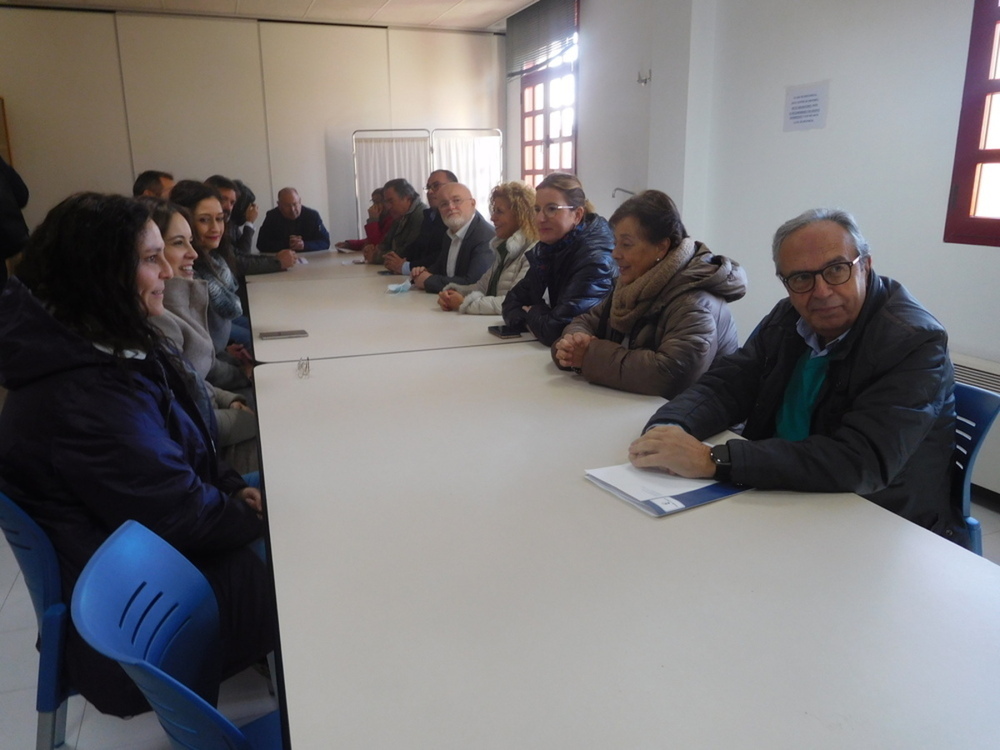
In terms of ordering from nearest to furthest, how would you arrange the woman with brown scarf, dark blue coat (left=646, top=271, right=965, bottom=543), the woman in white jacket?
dark blue coat (left=646, top=271, right=965, bottom=543), the woman with brown scarf, the woman in white jacket

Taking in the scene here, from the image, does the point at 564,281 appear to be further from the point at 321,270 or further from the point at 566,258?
the point at 321,270

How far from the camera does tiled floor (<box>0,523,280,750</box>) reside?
182cm

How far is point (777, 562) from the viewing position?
3.84 ft

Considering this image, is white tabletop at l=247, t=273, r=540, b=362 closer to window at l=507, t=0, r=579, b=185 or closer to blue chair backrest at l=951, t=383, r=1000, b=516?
blue chair backrest at l=951, t=383, r=1000, b=516

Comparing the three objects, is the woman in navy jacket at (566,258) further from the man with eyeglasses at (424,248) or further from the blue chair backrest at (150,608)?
the man with eyeglasses at (424,248)

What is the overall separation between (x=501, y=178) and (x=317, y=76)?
7.11ft

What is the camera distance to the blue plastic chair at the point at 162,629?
84cm

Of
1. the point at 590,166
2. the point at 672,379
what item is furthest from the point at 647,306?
the point at 590,166

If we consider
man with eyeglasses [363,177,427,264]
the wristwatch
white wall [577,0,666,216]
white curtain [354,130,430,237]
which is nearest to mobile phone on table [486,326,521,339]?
the wristwatch

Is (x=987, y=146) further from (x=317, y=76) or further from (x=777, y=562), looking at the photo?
(x=317, y=76)

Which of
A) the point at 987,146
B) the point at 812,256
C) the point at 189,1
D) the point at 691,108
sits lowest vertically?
the point at 812,256

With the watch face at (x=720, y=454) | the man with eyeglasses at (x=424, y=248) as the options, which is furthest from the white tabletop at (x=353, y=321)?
the watch face at (x=720, y=454)

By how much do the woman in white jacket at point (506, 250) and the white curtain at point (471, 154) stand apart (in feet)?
14.1

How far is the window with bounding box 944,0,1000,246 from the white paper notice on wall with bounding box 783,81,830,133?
778 millimetres
